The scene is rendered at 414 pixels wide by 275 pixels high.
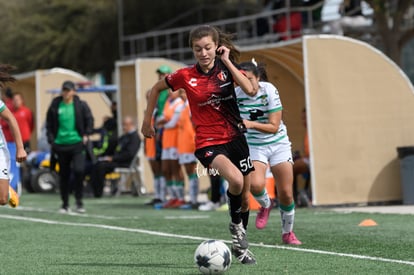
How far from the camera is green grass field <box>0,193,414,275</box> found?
10.0m

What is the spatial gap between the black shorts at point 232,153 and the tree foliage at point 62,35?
36220mm

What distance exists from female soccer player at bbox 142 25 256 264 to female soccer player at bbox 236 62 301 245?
52.0 inches

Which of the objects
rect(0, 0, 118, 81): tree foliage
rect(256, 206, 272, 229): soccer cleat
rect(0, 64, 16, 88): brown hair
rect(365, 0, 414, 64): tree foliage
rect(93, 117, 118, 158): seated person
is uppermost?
rect(0, 0, 118, 81): tree foliage

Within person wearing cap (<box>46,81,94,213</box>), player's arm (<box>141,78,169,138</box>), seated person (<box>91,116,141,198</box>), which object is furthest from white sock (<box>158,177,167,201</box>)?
player's arm (<box>141,78,169,138</box>)

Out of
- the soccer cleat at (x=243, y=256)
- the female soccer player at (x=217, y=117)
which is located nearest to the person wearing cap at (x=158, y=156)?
the female soccer player at (x=217, y=117)

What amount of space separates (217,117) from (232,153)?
349mm

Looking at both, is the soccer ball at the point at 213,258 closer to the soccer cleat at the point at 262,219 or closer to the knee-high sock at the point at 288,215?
the knee-high sock at the point at 288,215

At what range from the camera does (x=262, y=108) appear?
39.4 ft

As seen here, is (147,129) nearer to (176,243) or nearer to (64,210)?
(176,243)

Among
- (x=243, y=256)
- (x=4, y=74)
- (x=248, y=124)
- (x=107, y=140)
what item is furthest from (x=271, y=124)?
(x=107, y=140)

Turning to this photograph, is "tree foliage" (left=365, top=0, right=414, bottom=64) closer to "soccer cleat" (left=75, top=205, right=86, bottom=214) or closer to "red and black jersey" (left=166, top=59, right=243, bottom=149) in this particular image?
"soccer cleat" (left=75, top=205, right=86, bottom=214)

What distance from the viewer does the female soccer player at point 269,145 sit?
11.8 m

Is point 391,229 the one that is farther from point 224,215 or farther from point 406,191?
point 406,191

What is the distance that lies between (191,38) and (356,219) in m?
6.42
